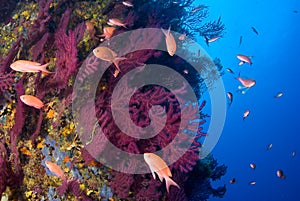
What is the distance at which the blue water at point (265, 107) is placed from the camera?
5350 centimetres

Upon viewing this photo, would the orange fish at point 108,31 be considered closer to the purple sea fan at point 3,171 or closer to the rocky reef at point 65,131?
the rocky reef at point 65,131

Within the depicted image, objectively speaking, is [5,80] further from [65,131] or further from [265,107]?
[265,107]

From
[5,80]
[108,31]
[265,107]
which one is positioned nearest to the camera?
[5,80]

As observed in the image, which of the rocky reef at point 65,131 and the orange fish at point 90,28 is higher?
the orange fish at point 90,28

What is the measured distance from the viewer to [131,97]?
3.51 m

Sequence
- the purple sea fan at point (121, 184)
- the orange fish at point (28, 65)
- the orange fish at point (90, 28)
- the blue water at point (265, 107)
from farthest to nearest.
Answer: the blue water at point (265, 107)
the orange fish at point (90, 28)
the purple sea fan at point (121, 184)
the orange fish at point (28, 65)

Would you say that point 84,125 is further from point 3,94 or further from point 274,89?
point 274,89

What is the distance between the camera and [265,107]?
66.2 meters

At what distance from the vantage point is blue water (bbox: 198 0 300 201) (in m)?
53.5

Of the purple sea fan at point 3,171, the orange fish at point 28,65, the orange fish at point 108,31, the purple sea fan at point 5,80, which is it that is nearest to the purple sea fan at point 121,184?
the purple sea fan at point 3,171

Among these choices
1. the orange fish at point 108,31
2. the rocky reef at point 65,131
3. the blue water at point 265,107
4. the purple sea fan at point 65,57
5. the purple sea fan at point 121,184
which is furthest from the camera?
the blue water at point 265,107

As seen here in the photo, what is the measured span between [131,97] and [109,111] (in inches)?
14.2

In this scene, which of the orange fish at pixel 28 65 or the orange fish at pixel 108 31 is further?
the orange fish at pixel 108 31

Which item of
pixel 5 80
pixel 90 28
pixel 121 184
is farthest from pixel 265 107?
pixel 5 80
